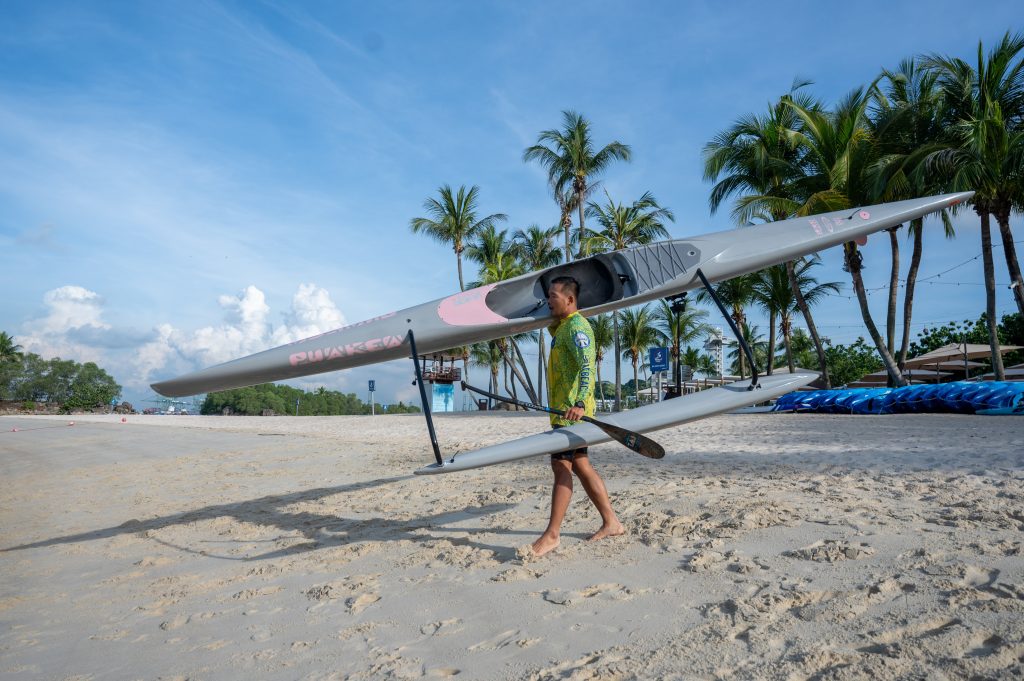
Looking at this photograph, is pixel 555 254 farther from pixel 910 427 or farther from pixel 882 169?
pixel 910 427

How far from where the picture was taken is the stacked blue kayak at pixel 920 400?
9664 mm

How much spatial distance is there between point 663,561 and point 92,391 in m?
80.8

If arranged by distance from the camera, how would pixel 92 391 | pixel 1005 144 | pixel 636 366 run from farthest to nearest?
pixel 92 391 → pixel 636 366 → pixel 1005 144

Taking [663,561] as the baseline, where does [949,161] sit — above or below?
above

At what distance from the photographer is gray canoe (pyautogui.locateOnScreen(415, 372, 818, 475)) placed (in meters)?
3.20

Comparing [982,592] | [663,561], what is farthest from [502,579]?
[982,592]

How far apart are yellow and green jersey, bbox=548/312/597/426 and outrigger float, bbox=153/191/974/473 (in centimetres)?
54

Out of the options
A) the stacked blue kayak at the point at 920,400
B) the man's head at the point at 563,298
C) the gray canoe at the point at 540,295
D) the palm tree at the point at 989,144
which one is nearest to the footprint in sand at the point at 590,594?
the man's head at the point at 563,298

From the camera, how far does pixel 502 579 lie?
279 centimetres

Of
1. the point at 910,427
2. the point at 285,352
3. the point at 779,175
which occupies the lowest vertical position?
the point at 910,427

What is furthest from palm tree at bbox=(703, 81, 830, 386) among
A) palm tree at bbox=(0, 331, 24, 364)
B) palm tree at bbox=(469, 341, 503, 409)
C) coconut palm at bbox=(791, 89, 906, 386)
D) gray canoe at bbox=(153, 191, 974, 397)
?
palm tree at bbox=(0, 331, 24, 364)

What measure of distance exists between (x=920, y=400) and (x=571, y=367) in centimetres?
1036

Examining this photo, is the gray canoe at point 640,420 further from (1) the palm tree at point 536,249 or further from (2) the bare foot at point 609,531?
(1) the palm tree at point 536,249

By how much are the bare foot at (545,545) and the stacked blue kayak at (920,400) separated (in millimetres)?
6490
